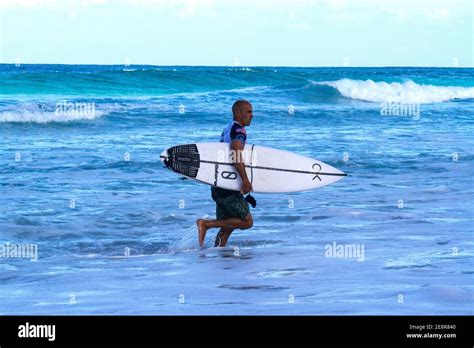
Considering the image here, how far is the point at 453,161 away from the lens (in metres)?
14.2

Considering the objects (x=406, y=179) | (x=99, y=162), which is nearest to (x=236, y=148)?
(x=406, y=179)

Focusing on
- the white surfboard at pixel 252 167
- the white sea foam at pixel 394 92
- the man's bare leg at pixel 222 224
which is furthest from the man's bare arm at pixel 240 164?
the white sea foam at pixel 394 92

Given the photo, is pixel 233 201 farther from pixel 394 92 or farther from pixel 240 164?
pixel 394 92

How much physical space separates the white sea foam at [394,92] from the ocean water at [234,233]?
37.9 ft

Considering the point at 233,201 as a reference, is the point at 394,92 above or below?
above

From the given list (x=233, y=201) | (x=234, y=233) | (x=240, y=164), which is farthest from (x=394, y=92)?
(x=240, y=164)

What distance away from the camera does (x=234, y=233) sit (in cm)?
875

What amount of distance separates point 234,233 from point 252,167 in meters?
0.68

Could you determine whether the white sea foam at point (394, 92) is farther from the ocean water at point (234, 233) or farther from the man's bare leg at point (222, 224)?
the man's bare leg at point (222, 224)

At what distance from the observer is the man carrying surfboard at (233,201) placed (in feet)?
25.4

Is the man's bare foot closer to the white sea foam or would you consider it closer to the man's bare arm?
the man's bare arm

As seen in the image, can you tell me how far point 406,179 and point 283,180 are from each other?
4.07 m

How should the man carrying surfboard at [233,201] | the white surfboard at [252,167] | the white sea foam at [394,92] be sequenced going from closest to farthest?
the man carrying surfboard at [233,201]
the white surfboard at [252,167]
the white sea foam at [394,92]

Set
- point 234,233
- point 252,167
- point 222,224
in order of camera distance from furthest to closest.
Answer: point 234,233, point 252,167, point 222,224
